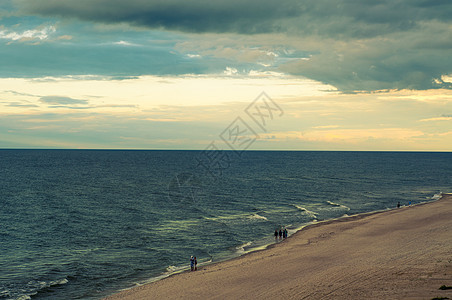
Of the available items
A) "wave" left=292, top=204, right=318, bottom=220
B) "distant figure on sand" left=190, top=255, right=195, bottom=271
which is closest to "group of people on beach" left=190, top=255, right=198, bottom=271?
"distant figure on sand" left=190, top=255, right=195, bottom=271

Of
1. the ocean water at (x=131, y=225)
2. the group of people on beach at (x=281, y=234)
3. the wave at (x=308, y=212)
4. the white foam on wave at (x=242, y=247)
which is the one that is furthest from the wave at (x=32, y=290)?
the wave at (x=308, y=212)

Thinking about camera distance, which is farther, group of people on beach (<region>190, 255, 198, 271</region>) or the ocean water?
group of people on beach (<region>190, 255, 198, 271</region>)

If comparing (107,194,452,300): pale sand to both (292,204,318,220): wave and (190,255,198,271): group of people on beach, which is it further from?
(292,204,318,220): wave

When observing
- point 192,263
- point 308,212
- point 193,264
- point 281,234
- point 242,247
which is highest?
point 192,263

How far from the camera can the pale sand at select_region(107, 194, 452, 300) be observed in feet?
84.5

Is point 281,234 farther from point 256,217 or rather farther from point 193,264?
point 193,264

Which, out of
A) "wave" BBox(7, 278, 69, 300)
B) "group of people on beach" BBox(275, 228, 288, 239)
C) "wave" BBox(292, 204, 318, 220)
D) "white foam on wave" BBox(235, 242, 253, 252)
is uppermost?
"group of people on beach" BBox(275, 228, 288, 239)

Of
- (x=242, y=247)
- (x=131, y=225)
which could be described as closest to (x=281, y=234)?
(x=242, y=247)

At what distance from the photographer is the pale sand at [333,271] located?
25750mm

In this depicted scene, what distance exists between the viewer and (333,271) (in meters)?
31.9

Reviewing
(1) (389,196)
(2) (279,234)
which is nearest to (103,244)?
(2) (279,234)

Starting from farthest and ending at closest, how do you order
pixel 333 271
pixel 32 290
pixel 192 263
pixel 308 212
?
1. pixel 308 212
2. pixel 192 263
3. pixel 32 290
4. pixel 333 271

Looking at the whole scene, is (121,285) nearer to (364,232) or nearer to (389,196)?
(364,232)

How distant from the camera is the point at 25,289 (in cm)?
3288
